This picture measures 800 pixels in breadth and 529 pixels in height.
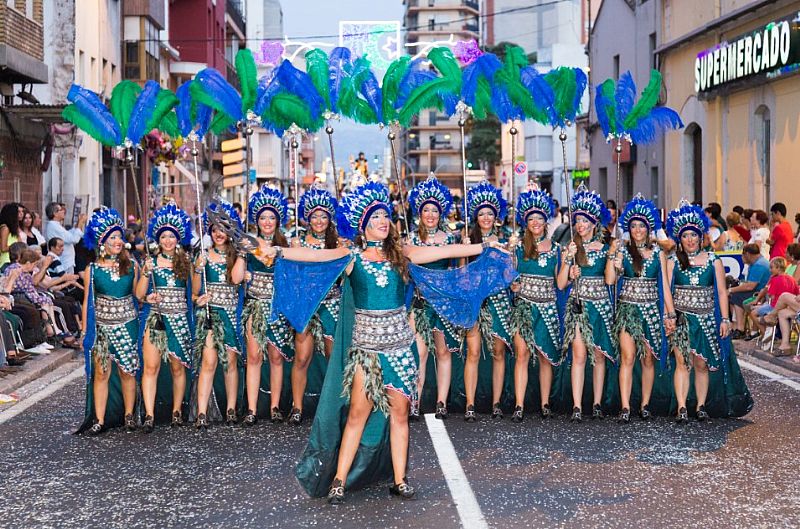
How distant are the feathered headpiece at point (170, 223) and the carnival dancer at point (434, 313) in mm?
1886

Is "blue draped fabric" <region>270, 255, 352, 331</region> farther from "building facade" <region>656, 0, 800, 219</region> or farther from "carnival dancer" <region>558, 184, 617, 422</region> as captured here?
"building facade" <region>656, 0, 800, 219</region>

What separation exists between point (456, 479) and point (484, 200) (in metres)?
3.49

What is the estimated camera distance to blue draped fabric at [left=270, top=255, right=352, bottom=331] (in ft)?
27.4

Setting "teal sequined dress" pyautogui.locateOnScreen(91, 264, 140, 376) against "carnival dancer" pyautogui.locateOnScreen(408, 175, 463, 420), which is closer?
"teal sequined dress" pyautogui.locateOnScreen(91, 264, 140, 376)

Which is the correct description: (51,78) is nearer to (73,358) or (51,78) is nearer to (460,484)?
(73,358)

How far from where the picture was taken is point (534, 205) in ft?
36.5

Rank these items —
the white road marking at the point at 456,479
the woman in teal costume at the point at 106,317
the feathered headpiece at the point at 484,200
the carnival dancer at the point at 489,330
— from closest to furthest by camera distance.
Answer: the white road marking at the point at 456,479, the woman in teal costume at the point at 106,317, the carnival dancer at the point at 489,330, the feathered headpiece at the point at 484,200

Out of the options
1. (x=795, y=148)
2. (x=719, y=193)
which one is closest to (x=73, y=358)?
(x=795, y=148)

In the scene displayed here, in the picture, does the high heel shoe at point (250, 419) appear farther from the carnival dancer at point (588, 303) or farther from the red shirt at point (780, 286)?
the red shirt at point (780, 286)

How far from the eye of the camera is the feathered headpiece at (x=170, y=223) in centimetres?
1079

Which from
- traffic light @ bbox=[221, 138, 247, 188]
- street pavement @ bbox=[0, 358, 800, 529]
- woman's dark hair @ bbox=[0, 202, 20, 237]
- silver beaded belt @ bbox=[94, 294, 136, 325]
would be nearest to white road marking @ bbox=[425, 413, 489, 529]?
street pavement @ bbox=[0, 358, 800, 529]

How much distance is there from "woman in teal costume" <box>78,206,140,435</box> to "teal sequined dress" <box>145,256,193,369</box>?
19 centimetres

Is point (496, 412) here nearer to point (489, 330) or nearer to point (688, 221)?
point (489, 330)

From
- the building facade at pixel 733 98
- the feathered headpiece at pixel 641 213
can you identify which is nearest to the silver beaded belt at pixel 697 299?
the feathered headpiece at pixel 641 213
